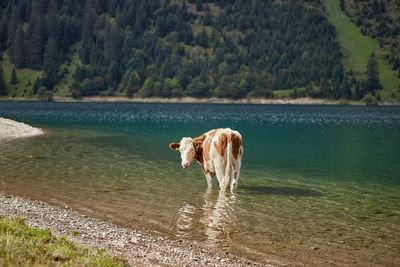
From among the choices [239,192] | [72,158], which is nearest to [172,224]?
[239,192]

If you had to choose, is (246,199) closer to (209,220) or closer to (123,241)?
(209,220)

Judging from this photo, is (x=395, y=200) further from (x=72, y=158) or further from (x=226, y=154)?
(x=72, y=158)

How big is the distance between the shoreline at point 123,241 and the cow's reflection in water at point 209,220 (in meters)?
0.75

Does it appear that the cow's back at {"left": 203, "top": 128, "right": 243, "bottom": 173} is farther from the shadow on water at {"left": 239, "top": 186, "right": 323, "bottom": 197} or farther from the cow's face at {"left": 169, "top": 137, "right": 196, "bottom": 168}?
the shadow on water at {"left": 239, "top": 186, "right": 323, "bottom": 197}

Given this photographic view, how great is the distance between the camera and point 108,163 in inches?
965

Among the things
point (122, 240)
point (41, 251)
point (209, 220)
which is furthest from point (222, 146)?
point (41, 251)

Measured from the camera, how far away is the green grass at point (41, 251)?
20.7 ft

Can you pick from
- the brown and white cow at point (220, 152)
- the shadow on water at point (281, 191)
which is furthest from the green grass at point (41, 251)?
the shadow on water at point (281, 191)

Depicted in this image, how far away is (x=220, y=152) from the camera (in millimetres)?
15711

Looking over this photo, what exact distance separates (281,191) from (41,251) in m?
12.9

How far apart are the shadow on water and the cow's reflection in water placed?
2.10 meters

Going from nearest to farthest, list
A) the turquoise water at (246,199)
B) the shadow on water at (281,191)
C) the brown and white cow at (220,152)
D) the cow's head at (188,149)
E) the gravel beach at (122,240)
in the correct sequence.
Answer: the gravel beach at (122,240) < the turquoise water at (246,199) < the brown and white cow at (220,152) < the cow's head at (188,149) < the shadow on water at (281,191)

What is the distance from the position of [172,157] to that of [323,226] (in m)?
17.1

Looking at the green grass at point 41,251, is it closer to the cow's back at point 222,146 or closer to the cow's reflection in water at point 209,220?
the cow's reflection in water at point 209,220
